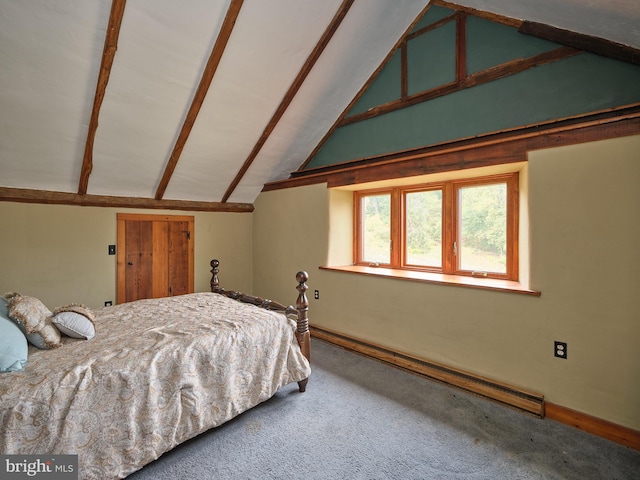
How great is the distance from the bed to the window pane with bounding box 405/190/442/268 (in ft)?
5.38

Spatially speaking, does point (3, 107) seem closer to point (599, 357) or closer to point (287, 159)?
point (287, 159)

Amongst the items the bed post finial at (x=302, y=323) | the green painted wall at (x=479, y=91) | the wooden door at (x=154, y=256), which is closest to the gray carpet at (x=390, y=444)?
the bed post finial at (x=302, y=323)

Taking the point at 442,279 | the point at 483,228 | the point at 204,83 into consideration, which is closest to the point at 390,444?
the point at 442,279

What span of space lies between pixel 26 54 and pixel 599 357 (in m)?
4.62

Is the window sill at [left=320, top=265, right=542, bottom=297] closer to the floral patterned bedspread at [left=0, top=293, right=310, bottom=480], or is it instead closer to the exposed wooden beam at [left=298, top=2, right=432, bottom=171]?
the floral patterned bedspread at [left=0, top=293, right=310, bottom=480]

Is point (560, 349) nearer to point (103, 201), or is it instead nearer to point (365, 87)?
point (365, 87)

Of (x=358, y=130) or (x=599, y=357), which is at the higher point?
(x=358, y=130)

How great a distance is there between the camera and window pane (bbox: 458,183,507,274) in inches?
121

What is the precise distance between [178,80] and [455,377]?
3.68 metres

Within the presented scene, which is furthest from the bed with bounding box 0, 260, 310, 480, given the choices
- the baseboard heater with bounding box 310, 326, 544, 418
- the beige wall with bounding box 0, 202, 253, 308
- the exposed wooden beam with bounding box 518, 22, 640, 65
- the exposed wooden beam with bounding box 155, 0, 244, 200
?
the exposed wooden beam with bounding box 518, 22, 640, 65

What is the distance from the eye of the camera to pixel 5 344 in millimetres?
1688

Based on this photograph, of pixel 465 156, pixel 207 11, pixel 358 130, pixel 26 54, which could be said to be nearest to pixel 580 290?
pixel 465 156

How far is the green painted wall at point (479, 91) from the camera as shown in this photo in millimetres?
2393

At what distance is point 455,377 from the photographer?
286 centimetres
